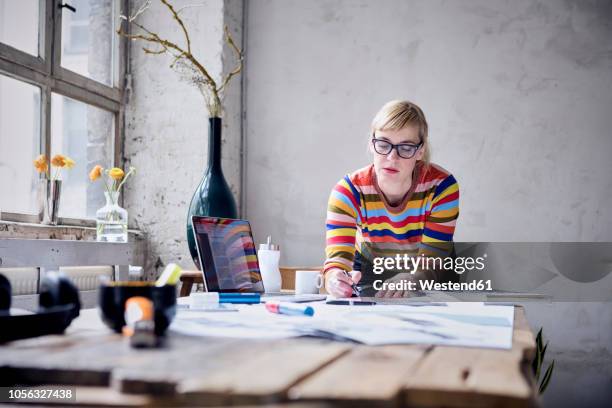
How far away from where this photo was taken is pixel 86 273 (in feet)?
9.02

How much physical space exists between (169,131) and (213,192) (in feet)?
3.90

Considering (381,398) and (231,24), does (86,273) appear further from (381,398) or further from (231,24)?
(381,398)

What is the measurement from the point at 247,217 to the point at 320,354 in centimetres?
310

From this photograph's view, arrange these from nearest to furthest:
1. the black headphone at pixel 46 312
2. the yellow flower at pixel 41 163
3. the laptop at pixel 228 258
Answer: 1. the black headphone at pixel 46 312
2. the laptop at pixel 228 258
3. the yellow flower at pixel 41 163

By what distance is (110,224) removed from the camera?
2.96 meters

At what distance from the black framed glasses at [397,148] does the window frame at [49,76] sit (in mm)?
1556

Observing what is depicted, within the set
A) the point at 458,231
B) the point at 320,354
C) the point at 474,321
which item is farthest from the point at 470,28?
the point at 320,354

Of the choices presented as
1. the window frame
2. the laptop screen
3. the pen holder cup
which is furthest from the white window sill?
the pen holder cup

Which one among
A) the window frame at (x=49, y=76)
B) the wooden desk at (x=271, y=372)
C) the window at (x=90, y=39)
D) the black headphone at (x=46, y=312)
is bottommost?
the wooden desk at (x=271, y=372)

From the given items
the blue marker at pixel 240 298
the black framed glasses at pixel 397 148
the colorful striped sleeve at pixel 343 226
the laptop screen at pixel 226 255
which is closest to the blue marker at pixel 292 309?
the blue marker at pixel 240 298

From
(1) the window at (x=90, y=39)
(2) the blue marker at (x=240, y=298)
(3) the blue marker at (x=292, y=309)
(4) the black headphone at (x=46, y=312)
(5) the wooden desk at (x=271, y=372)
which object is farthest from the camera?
(1) the window at (x=90, y=39)

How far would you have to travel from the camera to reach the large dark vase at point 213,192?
2.51 m

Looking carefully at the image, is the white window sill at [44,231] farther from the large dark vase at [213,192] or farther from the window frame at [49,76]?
the large dark vase at [213,192]

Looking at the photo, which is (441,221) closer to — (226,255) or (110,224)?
(226,255)
